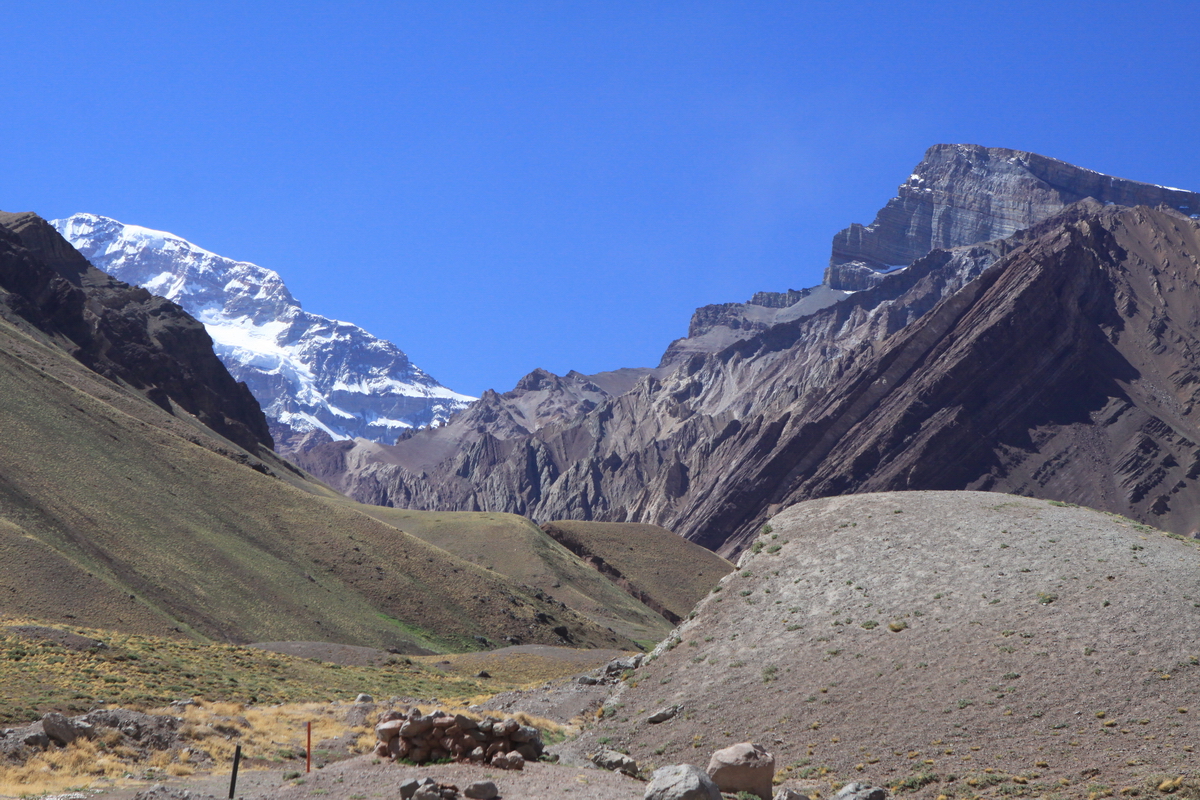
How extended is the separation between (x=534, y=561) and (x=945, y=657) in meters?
95.5

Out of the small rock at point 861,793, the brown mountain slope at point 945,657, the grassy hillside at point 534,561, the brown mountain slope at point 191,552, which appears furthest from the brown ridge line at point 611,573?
the small rock at point 861,793

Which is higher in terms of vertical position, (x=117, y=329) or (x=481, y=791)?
(x=117, y=329)

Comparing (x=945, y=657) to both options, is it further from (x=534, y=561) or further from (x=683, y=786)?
(x=534, y=561)

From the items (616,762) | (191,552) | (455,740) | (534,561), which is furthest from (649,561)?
(455,740)

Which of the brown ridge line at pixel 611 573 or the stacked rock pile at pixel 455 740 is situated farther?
the brown ridge line at pixel 611 573

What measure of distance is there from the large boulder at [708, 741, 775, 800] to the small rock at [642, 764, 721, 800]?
1190mm

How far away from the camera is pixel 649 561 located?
151 meters

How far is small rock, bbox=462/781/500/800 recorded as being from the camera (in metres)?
22.4

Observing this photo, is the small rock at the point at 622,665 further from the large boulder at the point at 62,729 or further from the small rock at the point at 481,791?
the large boulder at the point at 62,729

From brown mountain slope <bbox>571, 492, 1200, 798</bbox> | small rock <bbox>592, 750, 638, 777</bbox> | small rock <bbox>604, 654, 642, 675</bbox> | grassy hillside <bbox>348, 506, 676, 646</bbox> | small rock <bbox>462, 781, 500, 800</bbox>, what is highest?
brown mountain slope <bbox>571, 492, 1200, 798</bbox>

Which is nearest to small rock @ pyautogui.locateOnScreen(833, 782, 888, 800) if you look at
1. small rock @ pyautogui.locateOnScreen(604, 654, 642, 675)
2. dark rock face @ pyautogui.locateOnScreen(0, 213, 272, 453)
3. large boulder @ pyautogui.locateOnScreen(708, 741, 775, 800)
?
large boulder @ pyautogui.locateOnScreen(708, 741, 775, 800)

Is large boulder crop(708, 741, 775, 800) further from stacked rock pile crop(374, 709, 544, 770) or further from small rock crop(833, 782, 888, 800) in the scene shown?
stacked rock pile crop(374, 709, 544, 770)

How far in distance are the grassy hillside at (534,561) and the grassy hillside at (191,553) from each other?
10.6 m

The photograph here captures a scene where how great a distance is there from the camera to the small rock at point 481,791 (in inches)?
881
